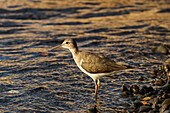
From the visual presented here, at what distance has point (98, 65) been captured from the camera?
9484 millimetres

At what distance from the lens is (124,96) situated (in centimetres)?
1000

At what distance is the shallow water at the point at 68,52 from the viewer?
9875mm

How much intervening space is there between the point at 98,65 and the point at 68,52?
574 centimetres

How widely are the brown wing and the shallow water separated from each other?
1.11 metres

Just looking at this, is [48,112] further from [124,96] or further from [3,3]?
[3,3]

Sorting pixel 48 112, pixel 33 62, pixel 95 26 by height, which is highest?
pixel 95 26

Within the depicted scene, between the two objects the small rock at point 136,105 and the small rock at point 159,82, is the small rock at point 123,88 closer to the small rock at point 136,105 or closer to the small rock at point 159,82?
the small rock at point 136,105

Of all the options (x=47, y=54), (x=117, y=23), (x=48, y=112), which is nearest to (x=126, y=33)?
(x=117, y=23)

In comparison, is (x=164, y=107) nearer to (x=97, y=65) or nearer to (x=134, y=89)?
(x=134, y=89)

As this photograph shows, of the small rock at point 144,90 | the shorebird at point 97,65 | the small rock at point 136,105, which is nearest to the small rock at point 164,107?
the small rock at point 136,105

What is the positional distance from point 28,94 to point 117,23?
12.0 metres

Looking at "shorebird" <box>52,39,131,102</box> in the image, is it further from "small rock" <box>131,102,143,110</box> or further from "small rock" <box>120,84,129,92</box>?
"small rock" <box>131,102,143,110</box>

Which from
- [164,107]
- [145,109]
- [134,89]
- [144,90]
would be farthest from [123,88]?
[164,107]

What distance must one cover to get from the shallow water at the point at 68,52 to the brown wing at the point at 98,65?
1110 millimetres
